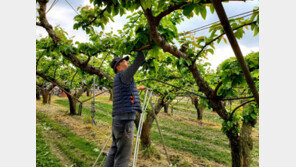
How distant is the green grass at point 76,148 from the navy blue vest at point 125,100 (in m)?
2.94

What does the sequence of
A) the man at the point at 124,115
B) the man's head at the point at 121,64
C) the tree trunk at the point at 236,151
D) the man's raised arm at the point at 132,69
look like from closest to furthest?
the man's raised arm at the point at 132,69
the man at the point at 124,115
the man's head at the point at 121,64
the tree trunk at the point at 236,151

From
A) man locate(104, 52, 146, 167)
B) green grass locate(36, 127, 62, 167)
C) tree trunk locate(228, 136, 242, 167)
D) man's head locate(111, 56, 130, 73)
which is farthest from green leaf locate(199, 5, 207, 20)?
green grass locate(36, 127, 62, 167)

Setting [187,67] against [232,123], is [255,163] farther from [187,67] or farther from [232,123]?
[187,67]

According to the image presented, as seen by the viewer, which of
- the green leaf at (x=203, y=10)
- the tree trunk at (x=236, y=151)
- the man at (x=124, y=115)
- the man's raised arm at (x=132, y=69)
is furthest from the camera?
the tree trunk at (x=236, y=151)

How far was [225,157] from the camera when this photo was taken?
672cm

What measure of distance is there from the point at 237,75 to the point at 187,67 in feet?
2.90

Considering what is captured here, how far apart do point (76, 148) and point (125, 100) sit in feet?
14.0

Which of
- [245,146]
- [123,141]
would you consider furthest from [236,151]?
[123,141]

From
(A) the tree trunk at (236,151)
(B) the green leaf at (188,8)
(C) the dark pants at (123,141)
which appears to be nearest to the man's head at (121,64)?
(C) the dark pants at (123,141)

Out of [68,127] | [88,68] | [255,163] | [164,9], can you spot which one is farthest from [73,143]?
[255,163]

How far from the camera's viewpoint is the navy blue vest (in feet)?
8.75

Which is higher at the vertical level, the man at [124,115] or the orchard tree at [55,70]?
the orchard tree at [55,70]

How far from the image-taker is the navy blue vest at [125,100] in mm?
2666

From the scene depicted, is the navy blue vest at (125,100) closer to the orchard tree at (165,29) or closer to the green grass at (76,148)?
the orchard tree at (165,29)
